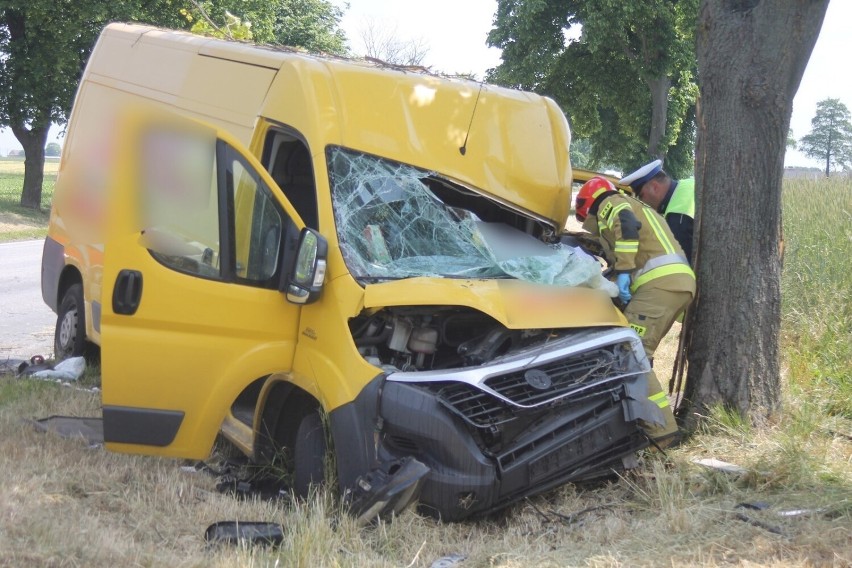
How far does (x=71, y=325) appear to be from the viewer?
7207 millimetres

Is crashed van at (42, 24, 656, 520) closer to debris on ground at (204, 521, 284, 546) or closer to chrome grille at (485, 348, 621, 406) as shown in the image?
chrome grille at (485, 348, 621, 406)

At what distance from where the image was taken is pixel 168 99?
620 centimetres

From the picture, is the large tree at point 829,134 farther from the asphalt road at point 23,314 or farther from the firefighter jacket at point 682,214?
the firefighter jacket at point 682,214

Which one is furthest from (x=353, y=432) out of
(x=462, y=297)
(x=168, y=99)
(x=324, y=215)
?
(x=168, y=99)

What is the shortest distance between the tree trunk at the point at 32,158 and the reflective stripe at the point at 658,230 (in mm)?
22184

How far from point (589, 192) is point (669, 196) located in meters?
0.81

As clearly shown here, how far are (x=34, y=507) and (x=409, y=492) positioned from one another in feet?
5.72

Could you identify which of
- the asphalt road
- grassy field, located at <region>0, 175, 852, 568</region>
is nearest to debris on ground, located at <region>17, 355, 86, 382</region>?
the asphalt road

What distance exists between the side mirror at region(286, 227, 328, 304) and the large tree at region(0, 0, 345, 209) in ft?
60.7

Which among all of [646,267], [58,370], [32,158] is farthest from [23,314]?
[32,158]

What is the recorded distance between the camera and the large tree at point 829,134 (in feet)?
209

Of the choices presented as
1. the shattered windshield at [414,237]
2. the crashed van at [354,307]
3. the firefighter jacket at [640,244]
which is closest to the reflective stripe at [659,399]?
the crashed van at [354,307]

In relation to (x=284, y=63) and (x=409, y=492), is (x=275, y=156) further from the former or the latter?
(x=409, y=492)

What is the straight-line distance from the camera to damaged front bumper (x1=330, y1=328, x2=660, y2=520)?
4.10m
